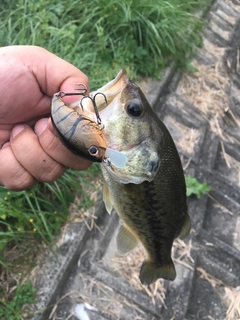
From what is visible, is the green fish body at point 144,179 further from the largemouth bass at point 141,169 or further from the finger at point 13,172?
the finger at point 13,172

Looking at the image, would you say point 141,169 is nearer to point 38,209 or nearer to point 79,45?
point 38,209

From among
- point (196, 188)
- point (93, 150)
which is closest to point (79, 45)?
point (196, 188)

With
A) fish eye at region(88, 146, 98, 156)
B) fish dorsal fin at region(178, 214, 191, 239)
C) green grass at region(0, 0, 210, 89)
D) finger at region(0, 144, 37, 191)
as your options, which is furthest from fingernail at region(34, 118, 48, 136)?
green grass at region(0, 0, 210, 89)

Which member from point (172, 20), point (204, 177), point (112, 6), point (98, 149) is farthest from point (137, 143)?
point (172, 20)

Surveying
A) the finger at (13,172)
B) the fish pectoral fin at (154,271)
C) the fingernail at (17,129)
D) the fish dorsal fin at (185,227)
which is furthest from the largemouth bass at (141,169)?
the fingernail at (17,129)

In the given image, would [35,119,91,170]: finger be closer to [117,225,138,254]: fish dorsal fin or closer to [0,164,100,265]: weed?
[117,225,138,254]: fish dorsal fin
